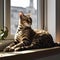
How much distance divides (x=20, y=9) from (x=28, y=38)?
1.57ft

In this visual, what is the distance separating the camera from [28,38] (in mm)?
1604

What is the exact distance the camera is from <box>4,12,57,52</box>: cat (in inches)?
61.8

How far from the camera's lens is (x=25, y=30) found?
1661 mm

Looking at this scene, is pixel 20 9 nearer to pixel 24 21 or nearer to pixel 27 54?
pixel 24 21

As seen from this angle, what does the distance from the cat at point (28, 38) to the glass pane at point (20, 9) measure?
198 millimetres

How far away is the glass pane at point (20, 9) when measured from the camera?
1869 millimetres

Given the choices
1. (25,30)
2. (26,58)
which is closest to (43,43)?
(25,30)

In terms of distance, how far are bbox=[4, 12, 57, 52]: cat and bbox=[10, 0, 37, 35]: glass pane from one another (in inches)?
7.8

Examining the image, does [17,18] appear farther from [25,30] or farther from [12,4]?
[25,30]

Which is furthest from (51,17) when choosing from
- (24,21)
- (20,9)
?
(24,21)

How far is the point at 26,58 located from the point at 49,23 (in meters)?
0.82

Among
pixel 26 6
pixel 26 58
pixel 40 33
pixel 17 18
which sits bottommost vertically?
pixel 26 58

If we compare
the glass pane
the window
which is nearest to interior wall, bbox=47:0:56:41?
the window

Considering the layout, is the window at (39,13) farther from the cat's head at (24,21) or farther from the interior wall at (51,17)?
the cat's head at (24,21)
